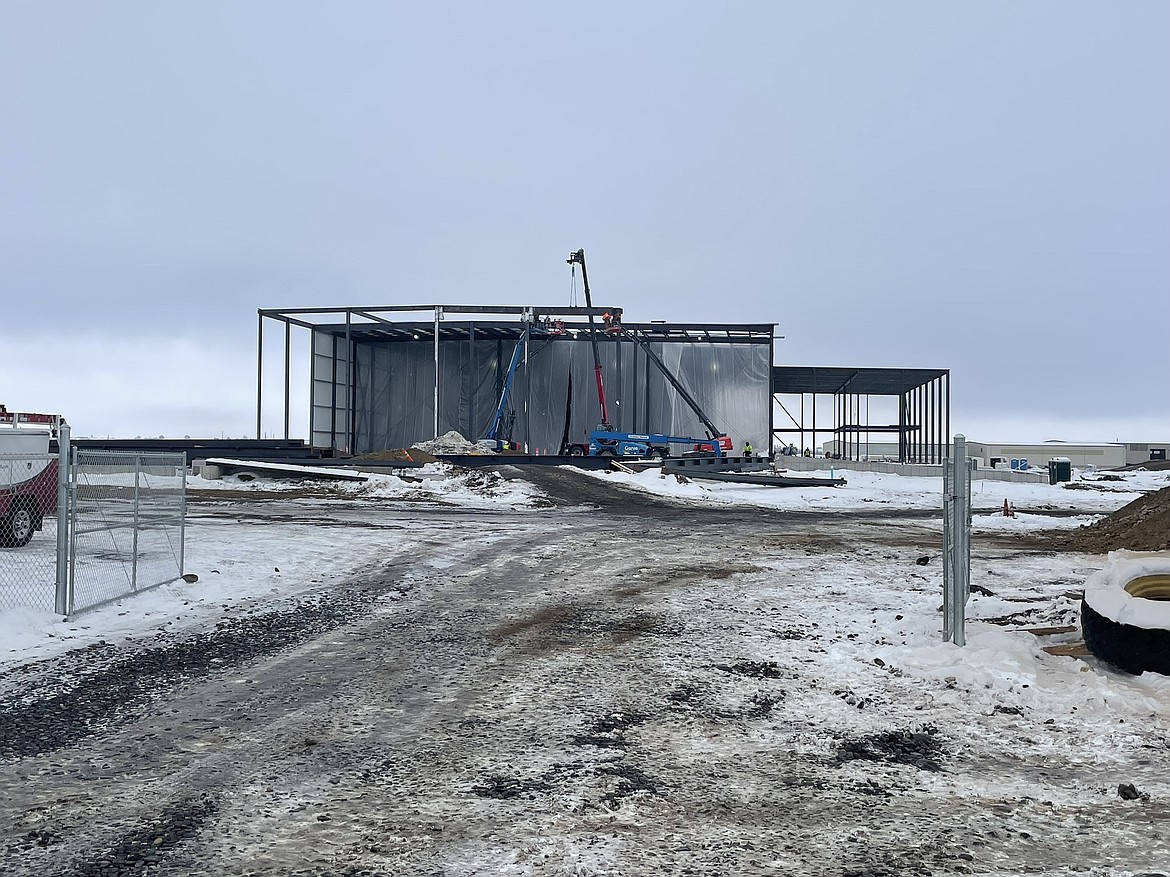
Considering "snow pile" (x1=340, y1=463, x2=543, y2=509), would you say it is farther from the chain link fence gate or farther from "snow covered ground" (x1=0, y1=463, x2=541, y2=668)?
the chain link fence gate

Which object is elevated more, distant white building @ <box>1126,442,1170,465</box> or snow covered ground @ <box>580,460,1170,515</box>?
distant white building @ <box>1126,442,1170,465</box>

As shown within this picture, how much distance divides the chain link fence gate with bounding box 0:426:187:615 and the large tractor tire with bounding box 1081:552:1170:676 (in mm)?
9505

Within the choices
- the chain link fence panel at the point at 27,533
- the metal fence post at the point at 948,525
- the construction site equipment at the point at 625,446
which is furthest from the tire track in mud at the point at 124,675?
the construction site equipment at the point at 625,446

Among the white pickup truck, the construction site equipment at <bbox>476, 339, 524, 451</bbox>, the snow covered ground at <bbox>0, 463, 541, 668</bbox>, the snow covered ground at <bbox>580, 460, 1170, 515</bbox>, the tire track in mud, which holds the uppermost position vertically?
the construction site equipment at <bbox>476, 339, 524, 451</bbox>

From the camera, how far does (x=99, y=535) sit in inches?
414

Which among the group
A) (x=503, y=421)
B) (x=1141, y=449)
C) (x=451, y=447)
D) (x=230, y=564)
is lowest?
(x=230, y=564)

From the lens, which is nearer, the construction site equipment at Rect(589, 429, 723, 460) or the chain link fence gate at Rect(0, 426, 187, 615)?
the chain link fence gate at Rect(0, 426, 187, 615)

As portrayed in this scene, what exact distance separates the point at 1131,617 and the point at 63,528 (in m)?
9.73

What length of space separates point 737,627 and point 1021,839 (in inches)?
189

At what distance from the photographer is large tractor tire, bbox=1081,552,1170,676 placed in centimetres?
643

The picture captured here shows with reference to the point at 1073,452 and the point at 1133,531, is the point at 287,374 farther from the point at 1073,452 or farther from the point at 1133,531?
the point at 1073,452

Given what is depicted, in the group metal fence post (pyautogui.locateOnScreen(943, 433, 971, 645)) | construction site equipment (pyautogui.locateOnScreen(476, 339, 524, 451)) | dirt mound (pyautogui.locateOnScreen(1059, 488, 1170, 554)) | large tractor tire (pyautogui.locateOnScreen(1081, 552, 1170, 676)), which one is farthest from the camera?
construction site equipment (pyautogui.locateOnScreen(476, 339, 524, 451))

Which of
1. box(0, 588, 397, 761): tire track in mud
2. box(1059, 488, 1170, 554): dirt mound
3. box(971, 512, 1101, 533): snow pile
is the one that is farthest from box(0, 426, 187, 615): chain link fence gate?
box(971, 512, 1101, 533): snow pile

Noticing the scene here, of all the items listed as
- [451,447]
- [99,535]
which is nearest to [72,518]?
[99,535]
